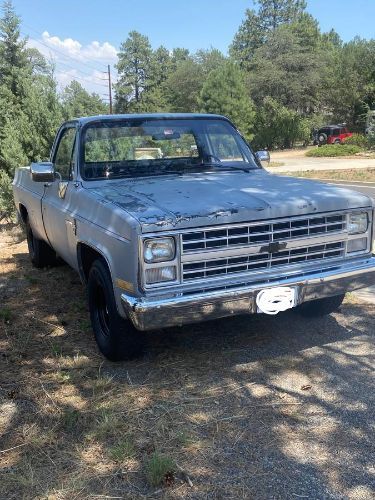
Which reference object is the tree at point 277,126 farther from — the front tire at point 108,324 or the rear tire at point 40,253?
the front tire at point 108,324

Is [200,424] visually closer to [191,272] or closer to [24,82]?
[191,272]

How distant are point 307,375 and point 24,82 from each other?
879 centimetres

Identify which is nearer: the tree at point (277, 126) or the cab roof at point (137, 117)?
the cab roof at point (137, 117)

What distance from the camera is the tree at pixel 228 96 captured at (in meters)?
45.3

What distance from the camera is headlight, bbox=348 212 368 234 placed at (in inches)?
157

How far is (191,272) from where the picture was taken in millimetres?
3418

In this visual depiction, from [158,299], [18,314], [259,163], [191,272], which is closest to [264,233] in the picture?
[191,272]

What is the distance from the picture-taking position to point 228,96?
150ft

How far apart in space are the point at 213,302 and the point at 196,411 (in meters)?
0.69

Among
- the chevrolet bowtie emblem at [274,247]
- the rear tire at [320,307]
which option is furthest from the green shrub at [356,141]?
the chevrolet bowtie emblem at [274,247]

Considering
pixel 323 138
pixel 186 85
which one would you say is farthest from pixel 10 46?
pixel 186 85

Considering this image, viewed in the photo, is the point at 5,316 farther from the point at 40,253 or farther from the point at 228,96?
A: the point at 228,96

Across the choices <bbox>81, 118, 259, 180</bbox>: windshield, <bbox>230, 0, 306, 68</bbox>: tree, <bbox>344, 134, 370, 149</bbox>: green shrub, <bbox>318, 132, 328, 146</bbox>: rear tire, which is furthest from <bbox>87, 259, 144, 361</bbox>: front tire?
<bbox>230, 0, 306, 68</bbox>: tree

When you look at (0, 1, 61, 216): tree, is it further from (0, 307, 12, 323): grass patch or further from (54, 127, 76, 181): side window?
(0, 307, 12, 323): grass patch
